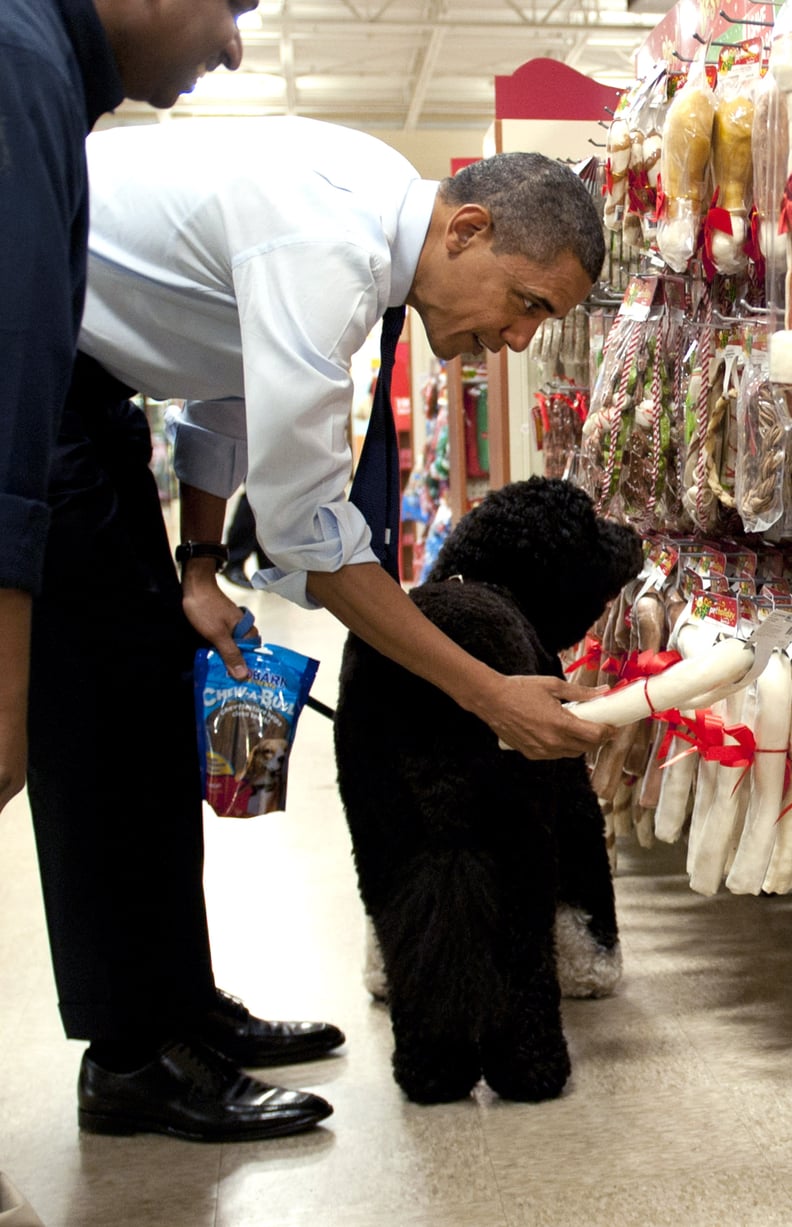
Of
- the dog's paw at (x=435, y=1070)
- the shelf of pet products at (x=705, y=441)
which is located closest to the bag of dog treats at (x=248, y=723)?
the dog's paw at (x=435, y=1070)

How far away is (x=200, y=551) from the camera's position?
1.75m

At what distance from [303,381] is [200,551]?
1.76 feet

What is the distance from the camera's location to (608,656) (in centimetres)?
218

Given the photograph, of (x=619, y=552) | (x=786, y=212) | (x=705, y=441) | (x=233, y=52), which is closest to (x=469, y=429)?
(x=705, y=441)

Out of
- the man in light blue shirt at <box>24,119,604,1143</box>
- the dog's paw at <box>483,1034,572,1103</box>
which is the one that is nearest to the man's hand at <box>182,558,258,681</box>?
the man in light blue shirt at <box>24,119,604,1143</box>

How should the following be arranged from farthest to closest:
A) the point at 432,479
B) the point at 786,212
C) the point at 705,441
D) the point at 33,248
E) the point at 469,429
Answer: the point at 432,479, the point at 469,429, the point at 705,441, the point at 786,212, the point at 33,248

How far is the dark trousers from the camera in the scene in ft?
4.92

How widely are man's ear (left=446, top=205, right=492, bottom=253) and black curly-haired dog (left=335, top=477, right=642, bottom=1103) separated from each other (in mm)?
462

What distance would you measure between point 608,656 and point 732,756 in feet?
1.75

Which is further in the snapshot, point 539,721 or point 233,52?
point 539,721

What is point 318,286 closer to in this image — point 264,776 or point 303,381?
point 303,381

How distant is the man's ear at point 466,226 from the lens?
4.43 ft

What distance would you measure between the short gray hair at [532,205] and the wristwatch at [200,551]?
629 mm

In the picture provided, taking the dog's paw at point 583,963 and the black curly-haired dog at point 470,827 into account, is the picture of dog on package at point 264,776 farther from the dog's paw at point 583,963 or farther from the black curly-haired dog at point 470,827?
the dog's paw at point 583,963
